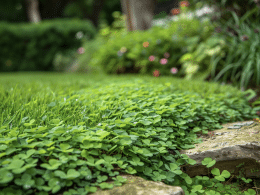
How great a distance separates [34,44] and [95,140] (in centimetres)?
1173

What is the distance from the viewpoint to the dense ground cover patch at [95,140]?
1254mm

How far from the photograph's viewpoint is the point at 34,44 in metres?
11.7

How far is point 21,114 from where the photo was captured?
68.4 inches

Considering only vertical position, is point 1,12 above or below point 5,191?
above

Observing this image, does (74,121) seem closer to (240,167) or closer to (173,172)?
(173,172)

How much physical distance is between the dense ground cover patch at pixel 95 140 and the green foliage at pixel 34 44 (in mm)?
10139

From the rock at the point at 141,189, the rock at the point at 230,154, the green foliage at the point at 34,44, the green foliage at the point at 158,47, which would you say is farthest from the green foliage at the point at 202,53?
the green foliage at the point at 34,44

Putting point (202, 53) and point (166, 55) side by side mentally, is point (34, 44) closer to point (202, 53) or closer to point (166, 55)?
point (166, 55)

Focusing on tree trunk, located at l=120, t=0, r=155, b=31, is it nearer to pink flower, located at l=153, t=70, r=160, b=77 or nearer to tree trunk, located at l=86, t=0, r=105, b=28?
pink flower, located at l=153, t=70, r=160, b=77

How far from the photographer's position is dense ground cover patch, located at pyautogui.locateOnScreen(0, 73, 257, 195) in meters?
1.25

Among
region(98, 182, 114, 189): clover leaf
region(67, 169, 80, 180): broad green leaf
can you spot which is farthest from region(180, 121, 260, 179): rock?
region(67, 169, 80, 180): broad green leaf

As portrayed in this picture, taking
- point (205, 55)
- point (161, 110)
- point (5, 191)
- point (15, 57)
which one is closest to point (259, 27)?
point (205, 55)

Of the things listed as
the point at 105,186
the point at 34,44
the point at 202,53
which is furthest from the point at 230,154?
the point at 34,44

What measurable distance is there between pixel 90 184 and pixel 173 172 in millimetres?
598
